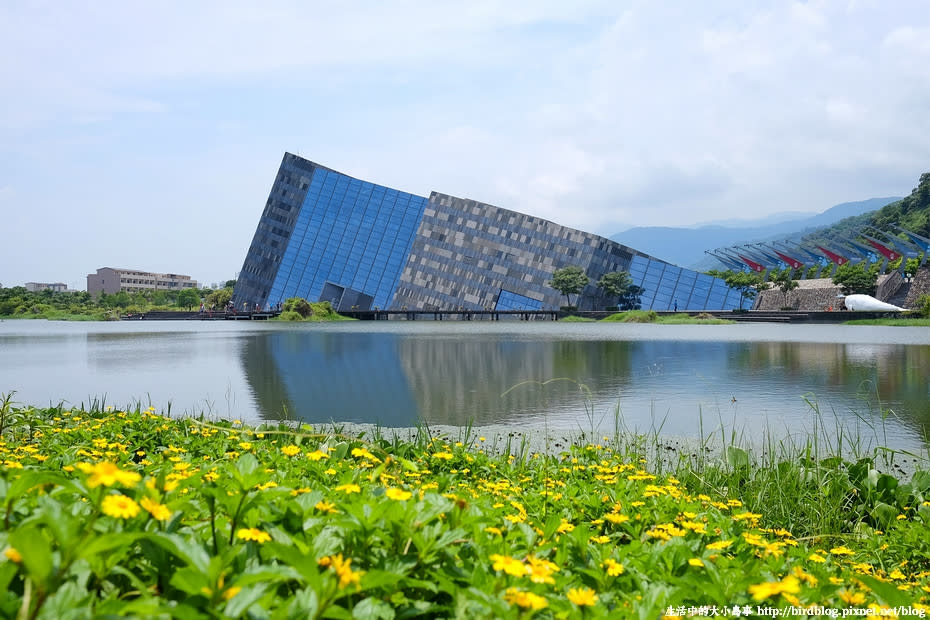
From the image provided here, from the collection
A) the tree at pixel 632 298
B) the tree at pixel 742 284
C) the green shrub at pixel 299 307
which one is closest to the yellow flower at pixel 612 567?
the green shrub at pixel 299 307

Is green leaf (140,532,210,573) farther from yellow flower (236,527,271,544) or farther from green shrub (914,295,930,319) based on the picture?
green shrub (914,295,930,319)

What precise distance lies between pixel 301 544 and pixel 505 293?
70.5m

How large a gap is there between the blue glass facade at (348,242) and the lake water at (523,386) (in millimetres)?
49598

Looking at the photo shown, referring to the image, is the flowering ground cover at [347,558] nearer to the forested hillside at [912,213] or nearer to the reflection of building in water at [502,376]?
the reflection of building in water at [502,376]

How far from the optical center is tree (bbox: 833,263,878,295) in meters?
67.4

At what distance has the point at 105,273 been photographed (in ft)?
570

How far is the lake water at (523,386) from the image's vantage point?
Answer: 963 cm

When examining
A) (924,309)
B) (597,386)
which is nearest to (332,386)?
(597,386)

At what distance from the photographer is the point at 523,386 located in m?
13.1

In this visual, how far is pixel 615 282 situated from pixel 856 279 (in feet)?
80.9

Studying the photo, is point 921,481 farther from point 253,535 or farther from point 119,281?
point 119,281

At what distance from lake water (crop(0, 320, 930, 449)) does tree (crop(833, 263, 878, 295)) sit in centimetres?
5093

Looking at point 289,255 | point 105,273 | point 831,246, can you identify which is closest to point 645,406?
point 289,255

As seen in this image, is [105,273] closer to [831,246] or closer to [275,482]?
[831,246]
